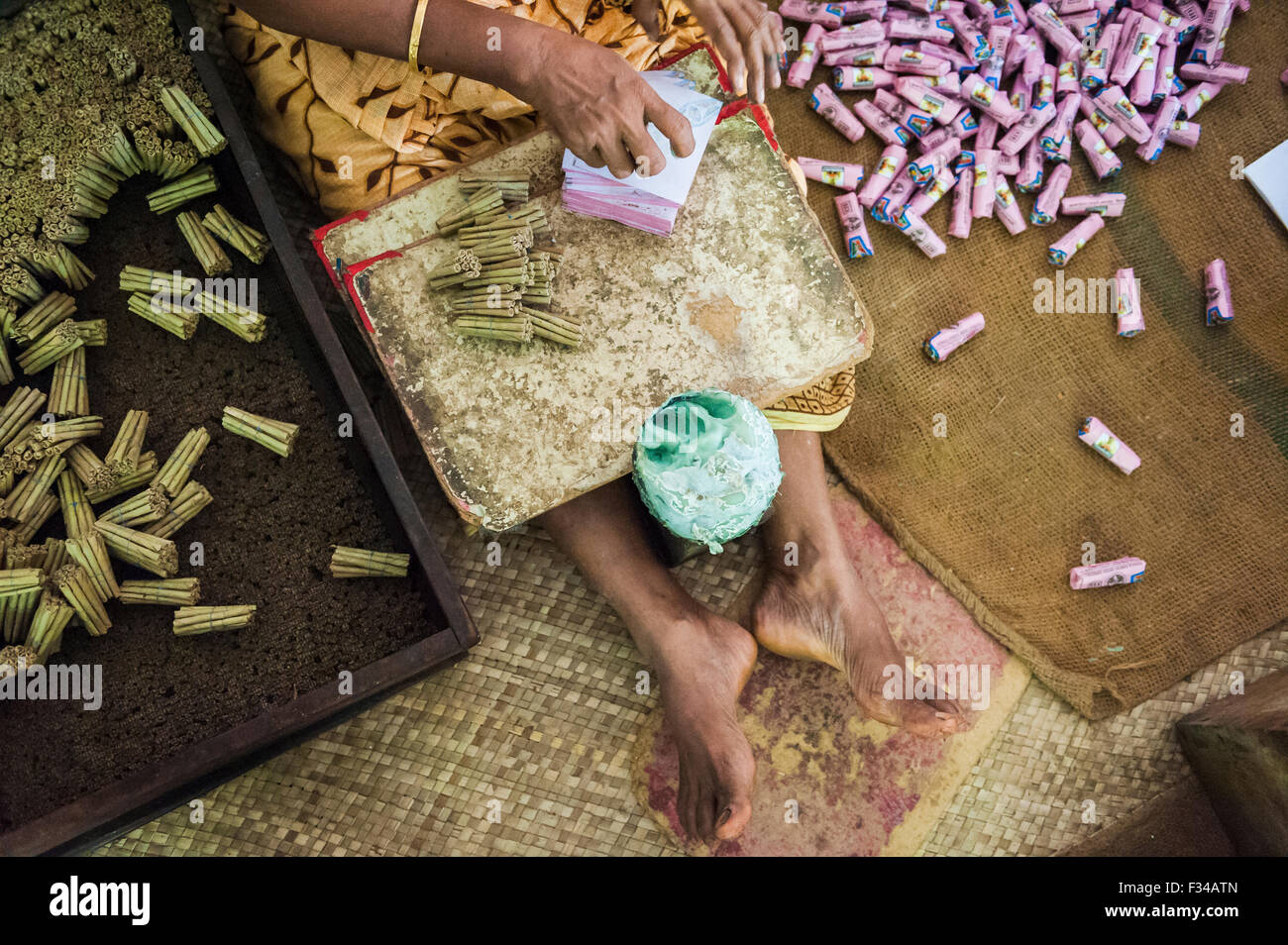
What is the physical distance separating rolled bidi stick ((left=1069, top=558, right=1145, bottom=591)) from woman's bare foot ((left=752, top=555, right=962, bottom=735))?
1.70ft

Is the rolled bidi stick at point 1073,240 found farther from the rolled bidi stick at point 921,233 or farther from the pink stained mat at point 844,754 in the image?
the pink stained mat at point 844,754

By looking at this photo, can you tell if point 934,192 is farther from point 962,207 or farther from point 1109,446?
point 1109,446

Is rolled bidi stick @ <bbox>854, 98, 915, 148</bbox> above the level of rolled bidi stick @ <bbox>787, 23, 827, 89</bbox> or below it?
below

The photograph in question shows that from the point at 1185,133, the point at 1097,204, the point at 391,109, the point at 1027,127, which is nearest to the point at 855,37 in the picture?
the point at 1027,127

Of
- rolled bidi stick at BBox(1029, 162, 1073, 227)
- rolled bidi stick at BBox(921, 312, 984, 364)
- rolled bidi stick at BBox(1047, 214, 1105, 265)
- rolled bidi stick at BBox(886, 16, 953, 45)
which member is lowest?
rolled bidi stick at BBox(921, 312, 984, 364)

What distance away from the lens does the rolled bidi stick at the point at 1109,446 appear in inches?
88.9

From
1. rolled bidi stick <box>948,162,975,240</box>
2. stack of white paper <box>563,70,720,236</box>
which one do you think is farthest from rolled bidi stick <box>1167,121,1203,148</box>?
stack of white paper <box>563,70,720,236</box>

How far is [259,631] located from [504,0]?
1.38 m

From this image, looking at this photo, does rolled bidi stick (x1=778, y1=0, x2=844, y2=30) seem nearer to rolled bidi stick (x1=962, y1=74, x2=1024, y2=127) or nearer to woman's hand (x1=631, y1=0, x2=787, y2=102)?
rolled bidi stick (x1=962, y1=74, x2=1024, y2=127)

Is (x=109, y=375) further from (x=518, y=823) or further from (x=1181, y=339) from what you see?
(x=1181, y=339)

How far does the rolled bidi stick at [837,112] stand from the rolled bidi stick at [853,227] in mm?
205

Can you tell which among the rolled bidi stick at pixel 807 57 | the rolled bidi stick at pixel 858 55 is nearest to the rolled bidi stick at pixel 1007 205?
the rolled bidi stick at pixel 858 55

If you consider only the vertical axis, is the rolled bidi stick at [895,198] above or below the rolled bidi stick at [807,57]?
below

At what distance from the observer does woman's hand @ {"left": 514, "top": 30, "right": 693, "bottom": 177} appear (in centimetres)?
158
